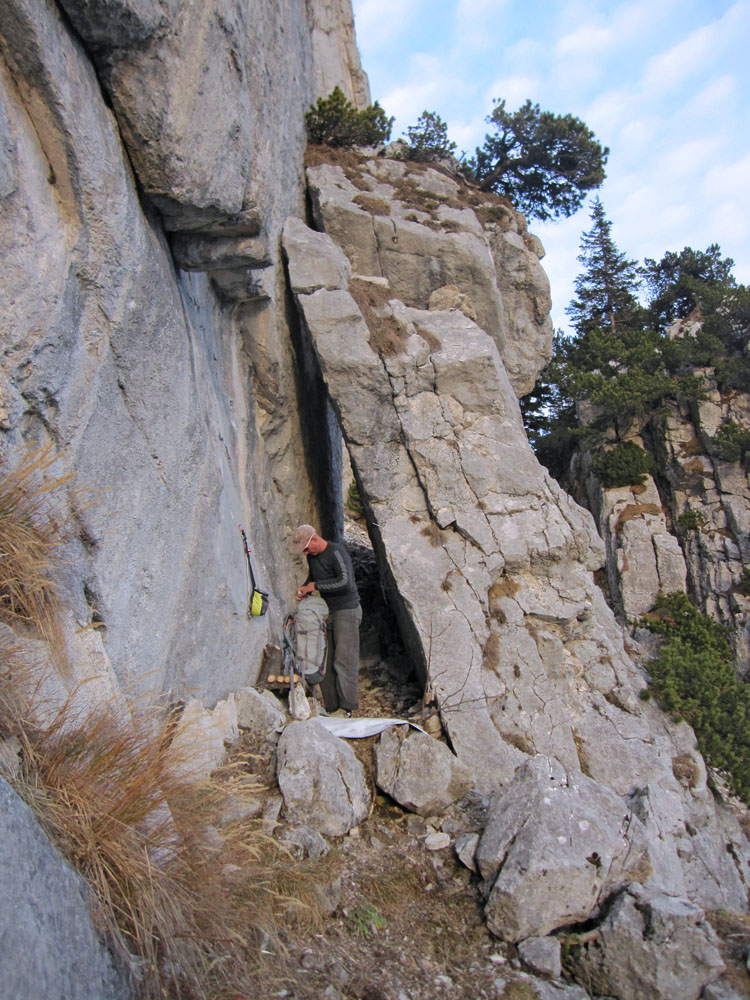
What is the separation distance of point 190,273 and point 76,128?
9.65ft

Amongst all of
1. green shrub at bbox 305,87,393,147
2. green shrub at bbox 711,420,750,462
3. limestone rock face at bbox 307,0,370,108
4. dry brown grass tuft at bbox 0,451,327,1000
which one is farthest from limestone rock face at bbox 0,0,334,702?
green shrub at bbox 711,420,750,462

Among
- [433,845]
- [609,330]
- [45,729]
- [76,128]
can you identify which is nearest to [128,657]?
[45,729]

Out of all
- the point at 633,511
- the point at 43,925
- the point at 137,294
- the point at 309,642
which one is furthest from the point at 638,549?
the point at 43,925

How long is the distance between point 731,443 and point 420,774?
67.8 feet

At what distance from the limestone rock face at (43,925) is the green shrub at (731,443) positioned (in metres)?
24.3

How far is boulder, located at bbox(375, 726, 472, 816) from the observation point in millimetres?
6746

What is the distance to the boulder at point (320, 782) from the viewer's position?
6.24 metres

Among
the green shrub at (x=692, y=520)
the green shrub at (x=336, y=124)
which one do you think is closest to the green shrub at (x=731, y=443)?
the green shrub at (x=692, y=520)

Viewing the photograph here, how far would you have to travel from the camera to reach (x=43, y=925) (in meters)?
3.01

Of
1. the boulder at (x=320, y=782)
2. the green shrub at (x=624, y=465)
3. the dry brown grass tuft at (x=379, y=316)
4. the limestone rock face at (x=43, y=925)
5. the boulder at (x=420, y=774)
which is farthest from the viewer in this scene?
the green shrub at (x=624, y=465)

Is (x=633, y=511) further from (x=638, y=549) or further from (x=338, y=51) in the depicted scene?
(x=338, y=51)

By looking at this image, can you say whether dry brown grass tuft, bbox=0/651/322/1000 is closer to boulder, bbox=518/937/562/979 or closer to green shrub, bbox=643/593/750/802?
boulder, bbox=518/937/562/979

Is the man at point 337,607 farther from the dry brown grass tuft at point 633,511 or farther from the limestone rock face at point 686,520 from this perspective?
the dry brown grass tuft at point 633,511

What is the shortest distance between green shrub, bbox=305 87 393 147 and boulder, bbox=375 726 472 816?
575 inches
